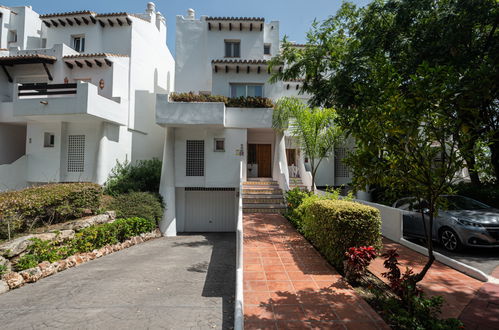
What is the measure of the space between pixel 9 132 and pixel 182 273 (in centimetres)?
1514

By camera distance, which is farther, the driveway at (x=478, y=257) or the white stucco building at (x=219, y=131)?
the white stucco building at (x=219, y=131)

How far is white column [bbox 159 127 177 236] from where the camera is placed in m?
13.0

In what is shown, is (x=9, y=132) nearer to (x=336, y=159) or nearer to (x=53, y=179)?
(x=53, y=179)

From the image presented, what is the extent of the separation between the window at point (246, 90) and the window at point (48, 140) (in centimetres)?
1031

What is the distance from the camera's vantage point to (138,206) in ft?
38.5

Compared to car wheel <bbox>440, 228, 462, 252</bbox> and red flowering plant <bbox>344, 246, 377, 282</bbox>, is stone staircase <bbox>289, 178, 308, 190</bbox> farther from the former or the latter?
red flowering plant <bbox>344, 246, 377, 282</bbox>

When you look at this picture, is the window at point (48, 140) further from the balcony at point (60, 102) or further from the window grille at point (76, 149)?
the balcony at point (60, 102)

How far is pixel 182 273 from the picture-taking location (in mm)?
7410

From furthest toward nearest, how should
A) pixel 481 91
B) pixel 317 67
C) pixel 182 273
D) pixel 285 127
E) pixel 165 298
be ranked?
pixel 285 127
pixel 317 67
pixel 182 273
pixel 165 298
pixel 481 91

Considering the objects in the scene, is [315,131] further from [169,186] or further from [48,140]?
[48,140]

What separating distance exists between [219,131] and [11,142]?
12.8 m

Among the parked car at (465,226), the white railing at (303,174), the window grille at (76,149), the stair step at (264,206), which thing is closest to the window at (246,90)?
the white railing at (303,174)

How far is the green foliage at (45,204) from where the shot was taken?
7.82 meters

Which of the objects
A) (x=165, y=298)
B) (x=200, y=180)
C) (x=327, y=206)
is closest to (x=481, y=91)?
(x=327, y=206)
